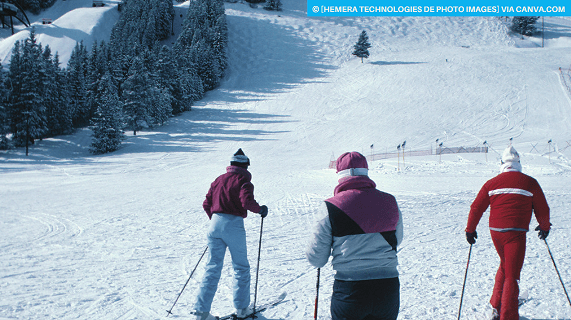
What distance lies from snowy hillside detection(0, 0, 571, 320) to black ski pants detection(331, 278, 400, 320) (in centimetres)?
188

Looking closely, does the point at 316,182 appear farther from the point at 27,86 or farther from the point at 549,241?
the point at 27,86

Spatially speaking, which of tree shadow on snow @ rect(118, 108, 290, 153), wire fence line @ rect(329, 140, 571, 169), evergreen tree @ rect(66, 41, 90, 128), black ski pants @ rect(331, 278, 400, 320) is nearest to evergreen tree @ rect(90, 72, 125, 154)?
tree shadow on snow @ rect(118, 108, 290, 153)

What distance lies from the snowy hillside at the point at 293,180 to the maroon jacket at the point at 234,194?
1343 millimetres

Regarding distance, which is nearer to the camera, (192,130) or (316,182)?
(316,182)

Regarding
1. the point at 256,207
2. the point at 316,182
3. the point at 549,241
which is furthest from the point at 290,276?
the point at 316,182

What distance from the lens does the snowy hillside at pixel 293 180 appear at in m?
4.91

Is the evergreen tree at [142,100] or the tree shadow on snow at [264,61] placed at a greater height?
the tree shadow on snow at [264,61]

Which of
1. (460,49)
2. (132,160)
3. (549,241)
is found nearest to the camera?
(549,241)

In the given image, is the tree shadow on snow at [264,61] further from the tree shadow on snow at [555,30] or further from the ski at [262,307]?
the tree shadow on snow at [555,30]

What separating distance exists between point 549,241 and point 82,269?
8235mm

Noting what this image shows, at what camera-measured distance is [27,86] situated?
29.0m

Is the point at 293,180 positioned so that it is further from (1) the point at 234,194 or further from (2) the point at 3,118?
(2) the point at 3,118

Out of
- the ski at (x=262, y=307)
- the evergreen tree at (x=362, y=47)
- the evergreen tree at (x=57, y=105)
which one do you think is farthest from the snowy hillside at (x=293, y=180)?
the evergreen tree at (x=57, y=105)

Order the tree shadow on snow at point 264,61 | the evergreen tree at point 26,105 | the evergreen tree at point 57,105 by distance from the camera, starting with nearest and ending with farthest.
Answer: the evergreen tree at point 26,105 < the evergreen tree at point 57,105 < the tree shadow on snow at point 264,61
